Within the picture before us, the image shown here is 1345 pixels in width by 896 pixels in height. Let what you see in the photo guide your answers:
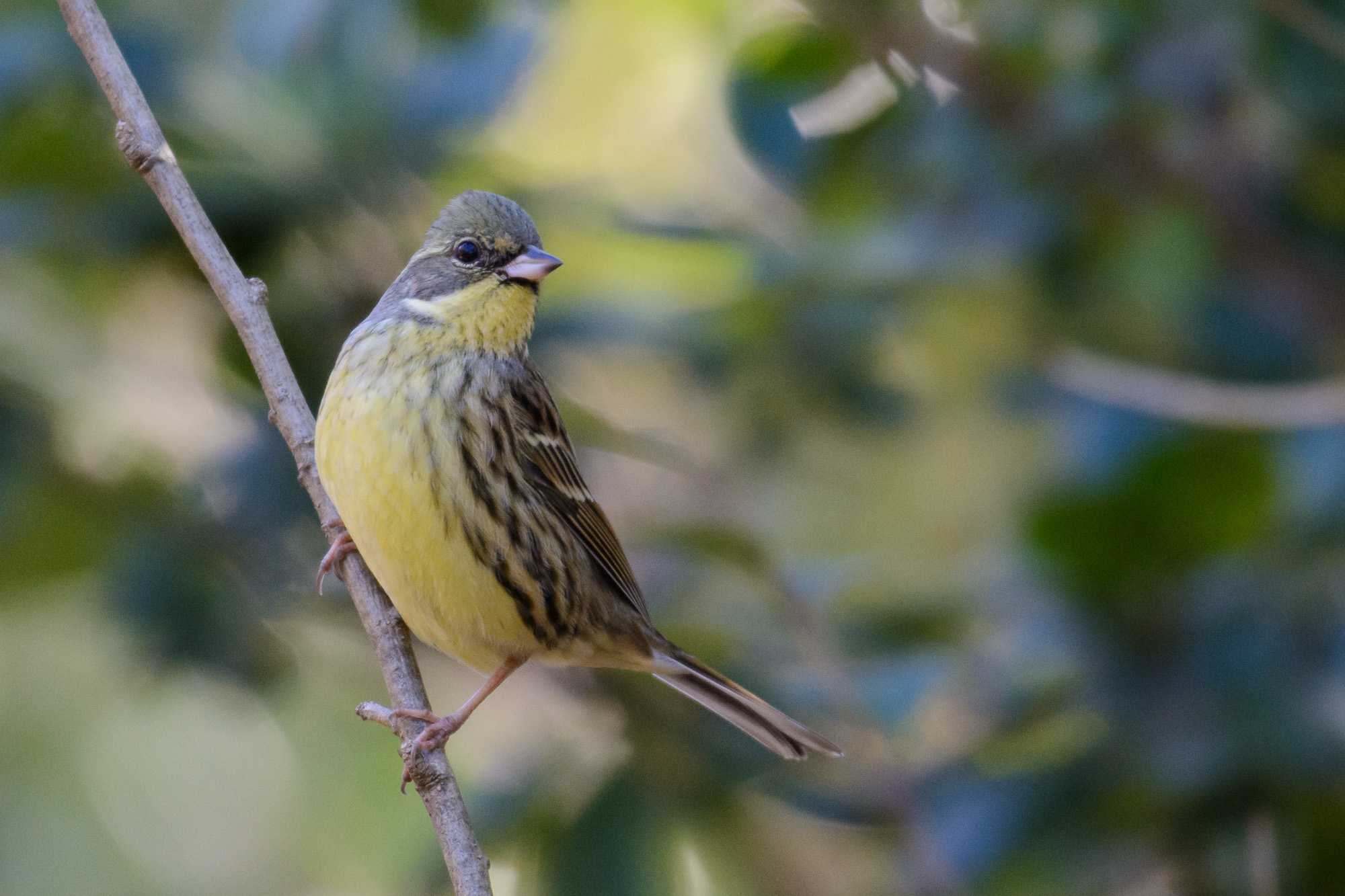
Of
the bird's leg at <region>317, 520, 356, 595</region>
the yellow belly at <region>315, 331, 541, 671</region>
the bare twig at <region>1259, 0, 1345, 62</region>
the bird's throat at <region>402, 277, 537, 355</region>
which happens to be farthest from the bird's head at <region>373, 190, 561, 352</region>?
the bare twig at <region>1259, 0, 1345, 62</region>

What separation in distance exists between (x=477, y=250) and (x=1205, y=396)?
207 centimetres

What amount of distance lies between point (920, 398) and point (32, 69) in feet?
10.2

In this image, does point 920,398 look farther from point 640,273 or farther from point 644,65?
point 644,65

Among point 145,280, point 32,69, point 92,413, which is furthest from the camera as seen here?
point 92,413

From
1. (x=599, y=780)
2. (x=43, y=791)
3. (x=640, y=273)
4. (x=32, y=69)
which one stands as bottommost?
(x=43, y=791)

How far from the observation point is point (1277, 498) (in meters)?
4.38

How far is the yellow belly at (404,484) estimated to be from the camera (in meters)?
3.73

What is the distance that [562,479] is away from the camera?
173 inches

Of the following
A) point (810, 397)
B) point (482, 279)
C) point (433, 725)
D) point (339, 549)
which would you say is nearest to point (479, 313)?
point (482, 279)

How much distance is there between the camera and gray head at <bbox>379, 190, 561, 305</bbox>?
13.5 ft

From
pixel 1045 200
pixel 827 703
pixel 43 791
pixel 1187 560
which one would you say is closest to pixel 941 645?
pixel 827 703

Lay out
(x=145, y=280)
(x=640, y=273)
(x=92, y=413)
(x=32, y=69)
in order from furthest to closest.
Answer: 1. (x=640, y=273)
2. (x=92, y=413)
3. (x=145, y=280)
4. (x=32, y=69)

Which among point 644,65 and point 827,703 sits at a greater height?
point 644,65

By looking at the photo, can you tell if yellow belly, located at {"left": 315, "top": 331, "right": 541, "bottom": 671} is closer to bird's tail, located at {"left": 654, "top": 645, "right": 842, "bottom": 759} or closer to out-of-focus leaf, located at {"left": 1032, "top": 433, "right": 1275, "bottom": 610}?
bird's tail, located at {"left": 654, "top": 645, "right": 842, "bottom": 759}
